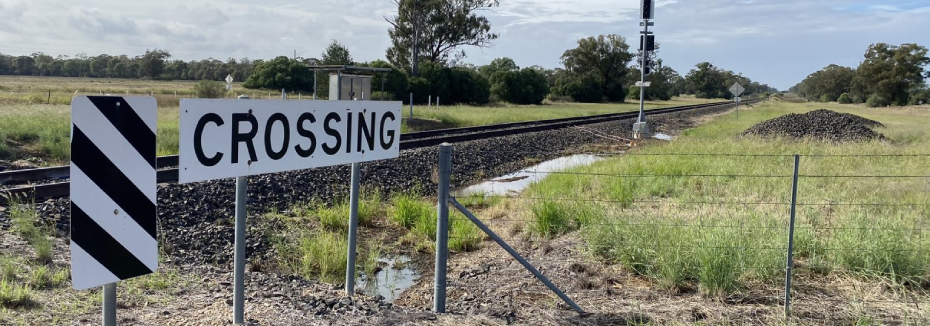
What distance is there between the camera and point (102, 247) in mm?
2727

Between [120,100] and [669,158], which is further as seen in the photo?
[669,158]

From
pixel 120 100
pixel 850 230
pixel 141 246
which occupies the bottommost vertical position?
pixel 850 230

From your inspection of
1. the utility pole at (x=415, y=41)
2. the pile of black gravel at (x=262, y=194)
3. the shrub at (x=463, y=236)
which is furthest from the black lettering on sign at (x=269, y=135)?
the utility pole at (x=415, y=41)

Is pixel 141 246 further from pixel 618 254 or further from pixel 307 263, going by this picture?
pixel 618 254

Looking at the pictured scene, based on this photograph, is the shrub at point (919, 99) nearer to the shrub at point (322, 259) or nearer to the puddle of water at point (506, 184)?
the puddle of water at point (506, 184)

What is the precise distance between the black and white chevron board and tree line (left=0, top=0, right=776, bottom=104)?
22443 mm

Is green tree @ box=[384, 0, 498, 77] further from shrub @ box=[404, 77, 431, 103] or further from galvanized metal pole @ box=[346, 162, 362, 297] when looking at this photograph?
galvanized metal pole @ box=[346, 162, 362, 297]

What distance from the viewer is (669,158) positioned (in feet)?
48.3

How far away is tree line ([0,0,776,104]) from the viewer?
1955 inches

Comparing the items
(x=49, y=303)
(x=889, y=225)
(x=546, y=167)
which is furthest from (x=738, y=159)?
(x=49, y=303)

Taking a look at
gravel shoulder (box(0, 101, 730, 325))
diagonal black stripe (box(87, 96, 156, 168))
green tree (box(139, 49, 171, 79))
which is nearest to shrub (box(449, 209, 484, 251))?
gravel shoulder (box(0, 101, 730, 325))

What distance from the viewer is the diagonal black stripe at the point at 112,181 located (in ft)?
8.45

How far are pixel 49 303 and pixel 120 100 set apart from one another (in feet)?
9.23

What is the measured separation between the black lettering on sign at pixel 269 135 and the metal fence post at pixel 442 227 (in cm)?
119
